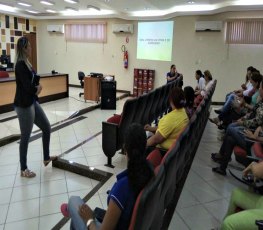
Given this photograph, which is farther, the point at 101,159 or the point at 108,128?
the point at 101,159

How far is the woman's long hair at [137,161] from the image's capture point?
1238mm

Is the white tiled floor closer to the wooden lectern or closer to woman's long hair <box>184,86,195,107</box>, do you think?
woman's long hair <box>184,86,195,107</box>

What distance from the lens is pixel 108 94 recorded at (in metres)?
6.68

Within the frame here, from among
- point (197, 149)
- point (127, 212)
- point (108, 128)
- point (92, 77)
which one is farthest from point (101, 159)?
Answer: point (92, 77)

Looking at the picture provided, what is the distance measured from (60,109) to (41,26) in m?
5.60

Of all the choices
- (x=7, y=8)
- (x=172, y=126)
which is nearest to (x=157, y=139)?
(x=172, y=126)

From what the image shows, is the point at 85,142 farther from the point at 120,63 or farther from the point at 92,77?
the point at 120,63

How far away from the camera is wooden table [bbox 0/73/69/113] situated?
591cm

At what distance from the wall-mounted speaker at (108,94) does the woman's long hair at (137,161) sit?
5359 mm

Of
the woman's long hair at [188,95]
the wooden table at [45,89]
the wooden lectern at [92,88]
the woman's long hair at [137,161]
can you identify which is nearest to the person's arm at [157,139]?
the woman's long hair at [137,161]

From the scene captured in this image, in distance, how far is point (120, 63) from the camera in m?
9.32

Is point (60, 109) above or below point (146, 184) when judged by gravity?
below

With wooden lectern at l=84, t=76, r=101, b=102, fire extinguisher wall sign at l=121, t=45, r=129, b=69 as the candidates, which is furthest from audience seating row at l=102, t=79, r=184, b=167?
fire extinguisher wall sign at l=121, t=45, r=129, b=69

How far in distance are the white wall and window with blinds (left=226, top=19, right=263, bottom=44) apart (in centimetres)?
15
